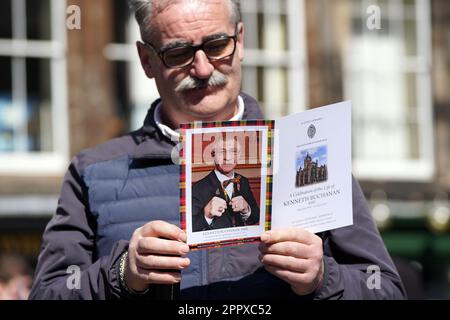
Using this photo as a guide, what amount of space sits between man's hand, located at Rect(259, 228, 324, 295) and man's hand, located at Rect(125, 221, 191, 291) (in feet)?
0.60

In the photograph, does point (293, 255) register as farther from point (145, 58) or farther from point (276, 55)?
point (276, 55)

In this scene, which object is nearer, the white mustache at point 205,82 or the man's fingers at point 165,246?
the man's fingers at point 165,246

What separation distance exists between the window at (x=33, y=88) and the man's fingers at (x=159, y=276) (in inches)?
268

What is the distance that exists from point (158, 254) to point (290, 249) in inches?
11.5

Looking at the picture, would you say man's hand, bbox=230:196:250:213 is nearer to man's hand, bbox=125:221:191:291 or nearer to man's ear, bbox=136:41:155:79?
man's hand, bbox=125:221:191:291

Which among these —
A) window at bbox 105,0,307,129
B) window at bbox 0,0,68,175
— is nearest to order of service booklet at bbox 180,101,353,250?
window at bbox 0,0,68,175

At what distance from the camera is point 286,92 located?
982cm

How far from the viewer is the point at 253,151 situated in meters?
2.29

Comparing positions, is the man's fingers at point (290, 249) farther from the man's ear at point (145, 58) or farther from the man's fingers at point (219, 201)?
the man's ear at point (145, 58)

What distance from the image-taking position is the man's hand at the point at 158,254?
2.20 m

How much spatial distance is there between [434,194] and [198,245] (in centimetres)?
836

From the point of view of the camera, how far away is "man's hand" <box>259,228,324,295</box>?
223 centimetres

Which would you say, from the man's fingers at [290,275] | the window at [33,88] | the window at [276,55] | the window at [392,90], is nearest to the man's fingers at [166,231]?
the man's fingers at [290,275]
